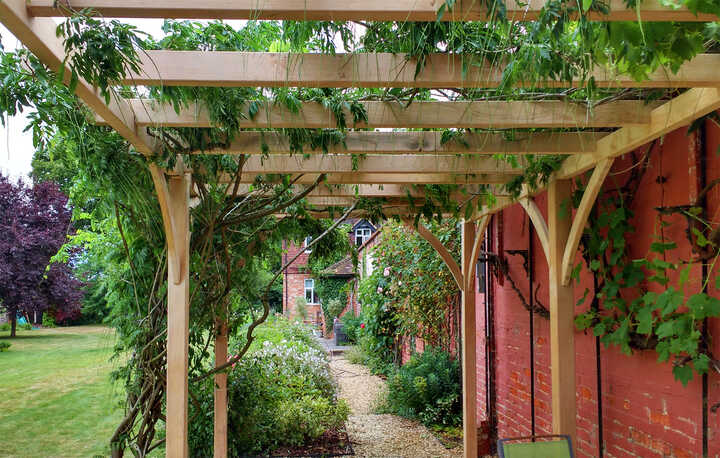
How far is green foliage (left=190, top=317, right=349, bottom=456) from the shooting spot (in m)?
6.10

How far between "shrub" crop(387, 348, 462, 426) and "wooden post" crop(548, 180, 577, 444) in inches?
154

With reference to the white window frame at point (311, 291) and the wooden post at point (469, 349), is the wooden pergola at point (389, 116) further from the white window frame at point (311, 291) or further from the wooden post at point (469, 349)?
the white window frame at point (311, 291)

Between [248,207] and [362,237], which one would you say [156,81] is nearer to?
[248,207]

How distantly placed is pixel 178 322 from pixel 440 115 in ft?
7.07

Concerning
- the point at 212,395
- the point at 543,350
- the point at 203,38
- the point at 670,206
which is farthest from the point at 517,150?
the point at 212,395

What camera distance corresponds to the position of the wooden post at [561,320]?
3.78 m

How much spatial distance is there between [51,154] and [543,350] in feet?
13.6

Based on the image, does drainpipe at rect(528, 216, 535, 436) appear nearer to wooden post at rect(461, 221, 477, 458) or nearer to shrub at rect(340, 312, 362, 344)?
wooden post at rect(461, 221, 477, 458)

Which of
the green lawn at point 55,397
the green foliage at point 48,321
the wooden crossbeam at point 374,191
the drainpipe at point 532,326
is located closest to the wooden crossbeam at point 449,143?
the wooden crossbeam at point 374,191

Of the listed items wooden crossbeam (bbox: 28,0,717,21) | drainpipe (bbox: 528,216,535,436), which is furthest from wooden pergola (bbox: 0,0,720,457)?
drainpipe (bbox: 528,216,535,436)

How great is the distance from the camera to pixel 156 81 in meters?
2.25

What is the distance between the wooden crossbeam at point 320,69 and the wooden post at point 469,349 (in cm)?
404

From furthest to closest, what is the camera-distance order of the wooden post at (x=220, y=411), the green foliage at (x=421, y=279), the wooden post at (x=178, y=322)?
the green foliage at (x=421, y=279), the wooden post at (x=220, y=411), the wooden post at (x=178, y=322)

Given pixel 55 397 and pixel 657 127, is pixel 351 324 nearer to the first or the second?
pixel 55 397
